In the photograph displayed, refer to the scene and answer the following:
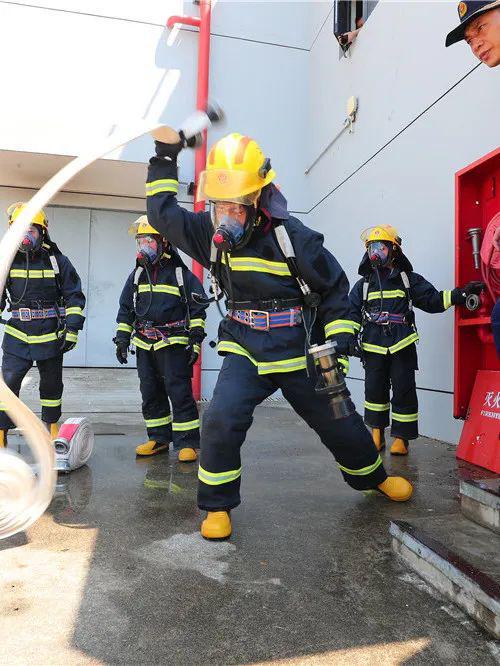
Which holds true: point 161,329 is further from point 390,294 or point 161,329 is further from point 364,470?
point 364,470

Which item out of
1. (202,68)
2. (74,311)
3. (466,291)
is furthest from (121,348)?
(202,68)

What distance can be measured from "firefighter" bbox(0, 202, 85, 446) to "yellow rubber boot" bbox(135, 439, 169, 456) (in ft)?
2.84

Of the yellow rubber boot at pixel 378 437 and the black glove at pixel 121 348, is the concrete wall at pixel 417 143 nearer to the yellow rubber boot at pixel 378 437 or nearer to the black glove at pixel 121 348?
the yellow rubber boot at pixel 378 437

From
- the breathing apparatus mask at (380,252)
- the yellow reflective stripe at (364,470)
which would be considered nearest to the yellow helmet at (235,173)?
the yellow reflective stripe at (364,470)

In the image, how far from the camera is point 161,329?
4086 mm

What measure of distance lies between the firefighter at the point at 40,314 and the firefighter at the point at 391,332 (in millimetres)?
2333

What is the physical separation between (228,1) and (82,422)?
6.54 metres

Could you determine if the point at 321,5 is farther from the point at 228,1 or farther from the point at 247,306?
the point at 247,306

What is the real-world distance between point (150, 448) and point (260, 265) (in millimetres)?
2135

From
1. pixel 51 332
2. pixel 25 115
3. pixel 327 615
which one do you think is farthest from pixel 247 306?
pixel 25 115

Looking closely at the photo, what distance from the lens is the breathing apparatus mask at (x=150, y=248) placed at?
407cm

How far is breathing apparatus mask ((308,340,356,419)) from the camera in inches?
94.2

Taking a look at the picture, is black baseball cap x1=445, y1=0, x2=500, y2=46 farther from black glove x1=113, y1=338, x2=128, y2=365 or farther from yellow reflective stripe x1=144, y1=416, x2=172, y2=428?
yellow reflective stripe x1=144, y1=416, x2=172, y2=428

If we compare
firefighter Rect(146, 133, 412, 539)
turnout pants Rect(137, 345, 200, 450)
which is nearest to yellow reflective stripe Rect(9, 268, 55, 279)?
turnout pants Rect(137, 345, 200, 450)
